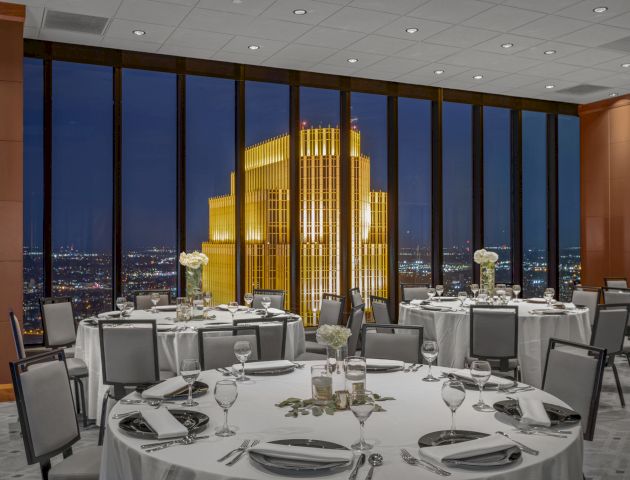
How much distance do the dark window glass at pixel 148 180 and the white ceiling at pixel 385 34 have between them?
2.05ft

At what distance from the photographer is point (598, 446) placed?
487cm

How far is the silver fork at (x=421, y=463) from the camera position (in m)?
2.04

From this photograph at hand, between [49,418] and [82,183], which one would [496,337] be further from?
[82,183]

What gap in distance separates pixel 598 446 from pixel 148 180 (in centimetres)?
616

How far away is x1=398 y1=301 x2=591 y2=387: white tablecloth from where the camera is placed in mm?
6164

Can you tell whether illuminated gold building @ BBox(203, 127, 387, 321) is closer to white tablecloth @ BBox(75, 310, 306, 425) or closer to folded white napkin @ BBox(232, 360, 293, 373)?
white tablecloth @ BBox(75, 310, 306, 425)

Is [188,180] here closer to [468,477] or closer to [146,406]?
[146,406]

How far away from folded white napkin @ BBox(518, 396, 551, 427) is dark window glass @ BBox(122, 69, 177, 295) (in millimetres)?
6162

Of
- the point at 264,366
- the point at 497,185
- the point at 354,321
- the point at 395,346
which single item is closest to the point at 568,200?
the point at 497,185

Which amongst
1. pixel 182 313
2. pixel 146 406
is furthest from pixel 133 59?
pixel 146 406

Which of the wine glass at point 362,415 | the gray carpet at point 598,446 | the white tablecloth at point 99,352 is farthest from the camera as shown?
the white tablecloth at point 99,352

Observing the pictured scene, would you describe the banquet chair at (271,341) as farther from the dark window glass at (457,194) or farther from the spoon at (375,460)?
the dark window glass at (457,194)

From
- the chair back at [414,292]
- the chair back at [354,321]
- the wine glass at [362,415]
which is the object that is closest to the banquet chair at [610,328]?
the chair back at [354,321]

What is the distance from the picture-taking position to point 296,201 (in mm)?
9242
